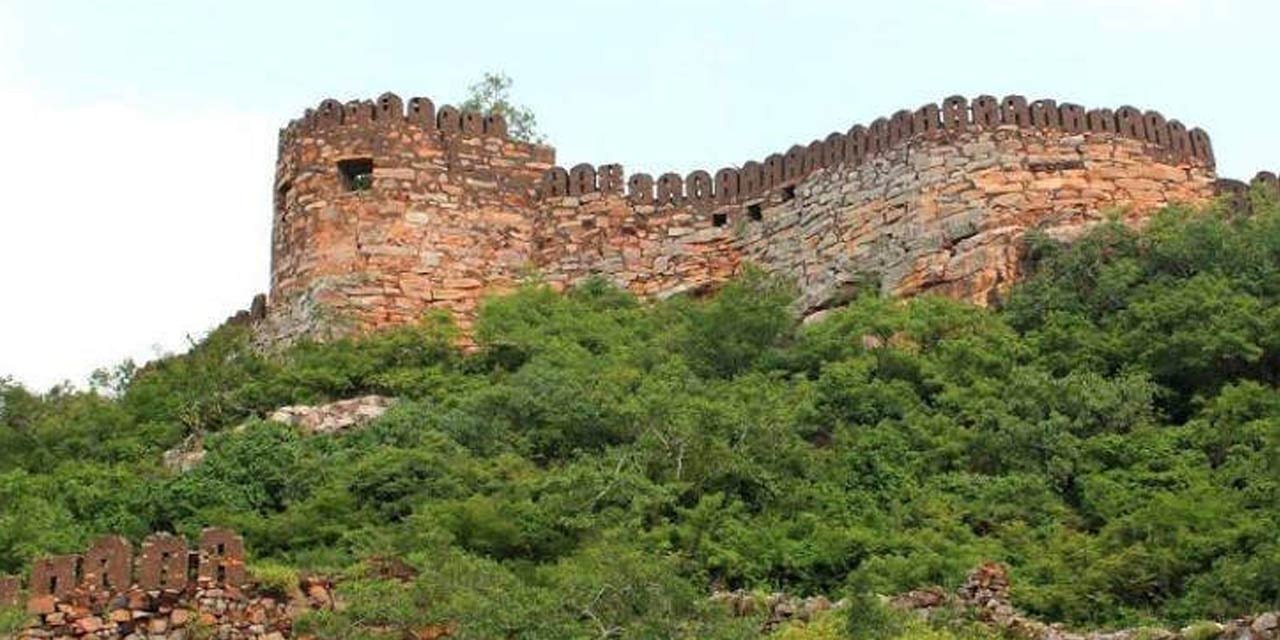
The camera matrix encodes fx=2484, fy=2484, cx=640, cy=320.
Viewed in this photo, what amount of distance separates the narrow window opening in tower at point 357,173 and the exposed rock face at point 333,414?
4319 millimetres

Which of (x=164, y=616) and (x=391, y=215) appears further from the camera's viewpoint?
(x=391, y=215)

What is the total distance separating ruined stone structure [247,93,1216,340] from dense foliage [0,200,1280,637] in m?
0.94

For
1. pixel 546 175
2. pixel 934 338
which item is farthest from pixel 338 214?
pixel 934 338

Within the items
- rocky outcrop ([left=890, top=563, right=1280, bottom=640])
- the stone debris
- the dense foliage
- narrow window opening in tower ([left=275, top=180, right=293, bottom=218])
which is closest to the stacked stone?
the dense foliage

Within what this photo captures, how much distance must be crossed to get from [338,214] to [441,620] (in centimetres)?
1197

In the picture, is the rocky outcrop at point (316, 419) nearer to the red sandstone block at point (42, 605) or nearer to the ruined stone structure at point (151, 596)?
the ruined stone structure at point (151, 596)

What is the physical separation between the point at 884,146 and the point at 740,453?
26.7ft

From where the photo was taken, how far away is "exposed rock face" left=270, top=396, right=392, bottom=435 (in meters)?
24.7

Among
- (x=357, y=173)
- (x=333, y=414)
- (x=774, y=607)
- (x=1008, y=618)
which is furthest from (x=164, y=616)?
(x=357, y=173)

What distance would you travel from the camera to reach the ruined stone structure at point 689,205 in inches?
1107

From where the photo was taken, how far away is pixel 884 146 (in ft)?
95.5

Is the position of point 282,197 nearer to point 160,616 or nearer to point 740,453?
point 740,453

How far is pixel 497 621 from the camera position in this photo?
1752 cm

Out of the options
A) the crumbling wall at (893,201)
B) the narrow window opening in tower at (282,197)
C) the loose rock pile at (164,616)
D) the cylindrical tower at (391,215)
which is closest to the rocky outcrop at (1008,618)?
the loose rock pile at (164,616)
